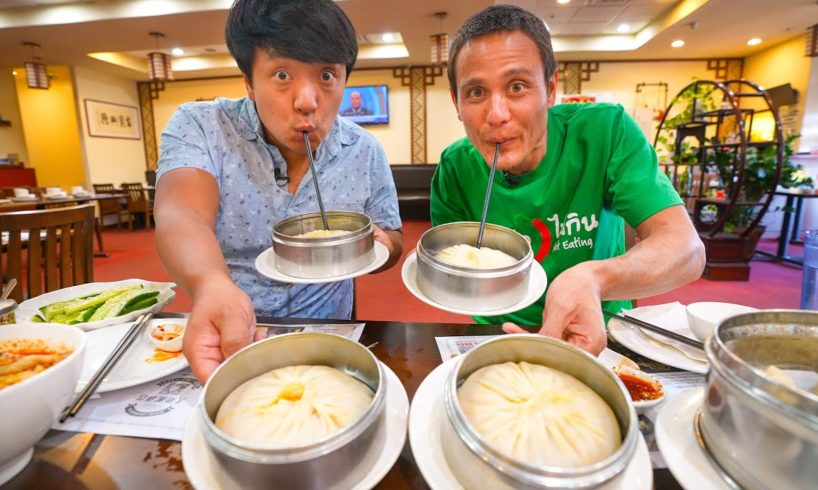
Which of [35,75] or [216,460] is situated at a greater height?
[35,75]

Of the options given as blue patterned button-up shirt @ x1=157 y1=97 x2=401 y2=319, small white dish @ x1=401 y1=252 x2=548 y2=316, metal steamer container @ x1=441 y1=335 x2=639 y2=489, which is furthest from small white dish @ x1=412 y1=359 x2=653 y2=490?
blue patterned button-up shirt @ x1=157 y1=97 x2=401 y2=319

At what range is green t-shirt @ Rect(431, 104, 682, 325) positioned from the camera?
150 centimetres

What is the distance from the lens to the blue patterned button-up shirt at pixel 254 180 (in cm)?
154

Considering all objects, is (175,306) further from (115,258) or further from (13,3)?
(13,3)

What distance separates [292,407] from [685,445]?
22.2 inches

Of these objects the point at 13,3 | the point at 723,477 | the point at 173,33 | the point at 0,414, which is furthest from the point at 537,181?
the point at 13,3

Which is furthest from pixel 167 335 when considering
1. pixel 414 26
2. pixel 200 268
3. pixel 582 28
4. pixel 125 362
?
pixel 582 28

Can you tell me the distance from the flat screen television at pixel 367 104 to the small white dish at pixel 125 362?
9.35 meters

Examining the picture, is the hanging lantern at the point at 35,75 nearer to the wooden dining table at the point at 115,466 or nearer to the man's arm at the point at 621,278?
the wooden dining table at the point at 115,466

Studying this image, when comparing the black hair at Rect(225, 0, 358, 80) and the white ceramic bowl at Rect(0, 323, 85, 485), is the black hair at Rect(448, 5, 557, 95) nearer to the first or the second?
the black hair at Rect(225, 0, 358, 80)

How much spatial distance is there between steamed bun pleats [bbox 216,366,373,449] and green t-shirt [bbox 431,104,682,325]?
3.78 ft

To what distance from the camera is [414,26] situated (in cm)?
695

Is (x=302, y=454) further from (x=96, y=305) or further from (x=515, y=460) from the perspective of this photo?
(x=96, y=305)

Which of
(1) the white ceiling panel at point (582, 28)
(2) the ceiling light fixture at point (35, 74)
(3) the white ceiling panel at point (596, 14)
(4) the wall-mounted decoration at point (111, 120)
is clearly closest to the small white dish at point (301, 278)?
(3) the white ceiling panel at point (596, 14)
